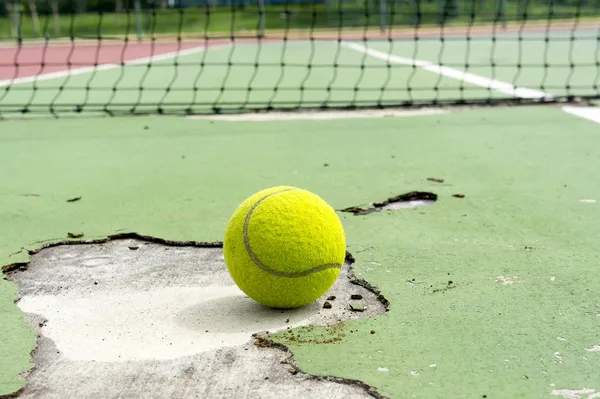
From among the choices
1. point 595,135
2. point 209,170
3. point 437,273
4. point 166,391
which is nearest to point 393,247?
point 437,273

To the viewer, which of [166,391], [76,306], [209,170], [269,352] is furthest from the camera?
[209,170]

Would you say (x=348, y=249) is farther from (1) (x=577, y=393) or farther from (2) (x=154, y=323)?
(1) (x=577, y=393)

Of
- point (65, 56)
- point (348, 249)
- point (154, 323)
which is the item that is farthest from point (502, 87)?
point (65, 56)

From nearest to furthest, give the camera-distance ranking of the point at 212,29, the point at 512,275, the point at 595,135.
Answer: the point at 512,275 < the point at 595,135 < the point at 212,29

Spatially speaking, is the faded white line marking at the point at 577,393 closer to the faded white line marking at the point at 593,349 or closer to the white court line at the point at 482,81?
the faded white line marking at the point at 593,349

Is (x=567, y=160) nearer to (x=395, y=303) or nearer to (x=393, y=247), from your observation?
(x=393, y=247)

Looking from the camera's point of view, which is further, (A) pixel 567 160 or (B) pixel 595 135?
(B) pixel 595 135

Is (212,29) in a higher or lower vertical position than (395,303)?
lower

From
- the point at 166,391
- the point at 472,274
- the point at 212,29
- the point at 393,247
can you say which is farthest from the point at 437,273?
the point at 212,29

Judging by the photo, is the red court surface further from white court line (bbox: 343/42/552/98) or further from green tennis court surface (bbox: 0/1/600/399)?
green tennis court surface (bbox: 0/1/600/399)
